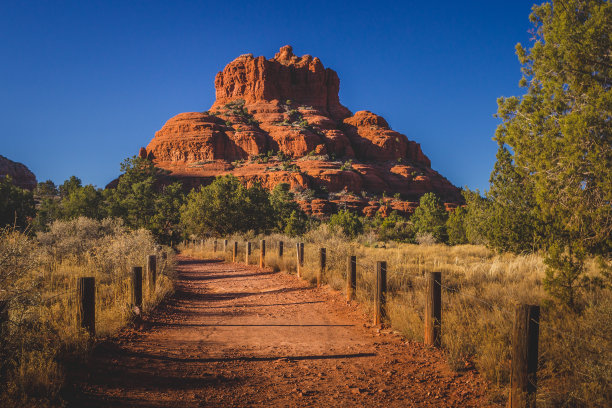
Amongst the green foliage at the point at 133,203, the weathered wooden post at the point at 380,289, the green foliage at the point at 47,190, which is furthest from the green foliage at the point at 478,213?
the green foliage at the point at 47,190

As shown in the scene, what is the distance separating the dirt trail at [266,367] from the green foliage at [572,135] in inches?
139

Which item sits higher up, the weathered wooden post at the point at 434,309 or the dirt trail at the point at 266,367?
the weathered wooden post at the point at 434,309

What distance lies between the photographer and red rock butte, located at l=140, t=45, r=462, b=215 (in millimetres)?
93875

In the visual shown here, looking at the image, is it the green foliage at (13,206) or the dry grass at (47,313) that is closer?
the dry grass at (47,313)

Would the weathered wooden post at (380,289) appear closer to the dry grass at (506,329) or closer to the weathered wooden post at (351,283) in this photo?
the dry grass at (506,329)

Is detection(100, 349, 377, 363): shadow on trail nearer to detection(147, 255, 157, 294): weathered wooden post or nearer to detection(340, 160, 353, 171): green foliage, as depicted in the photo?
detection(147, 255, 157, 294): weathered wooden post

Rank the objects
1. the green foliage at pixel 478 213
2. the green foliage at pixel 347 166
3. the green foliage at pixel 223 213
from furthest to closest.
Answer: the green foliage at pixel 347 166, the green foliage at pixel 223 213, the green foliage at pixel 478 213

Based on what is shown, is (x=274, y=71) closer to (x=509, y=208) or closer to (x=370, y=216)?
(x=370, y=216)

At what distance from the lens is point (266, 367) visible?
4.79 meters

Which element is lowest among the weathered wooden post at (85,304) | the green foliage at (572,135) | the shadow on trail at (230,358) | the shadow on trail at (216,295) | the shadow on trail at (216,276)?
the shadow on trail at (216,276)

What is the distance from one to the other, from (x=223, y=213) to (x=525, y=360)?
26515mm

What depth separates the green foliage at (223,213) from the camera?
2830cm

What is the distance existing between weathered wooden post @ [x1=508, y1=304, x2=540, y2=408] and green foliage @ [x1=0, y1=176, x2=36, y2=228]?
52294mm

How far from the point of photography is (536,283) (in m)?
8.76
